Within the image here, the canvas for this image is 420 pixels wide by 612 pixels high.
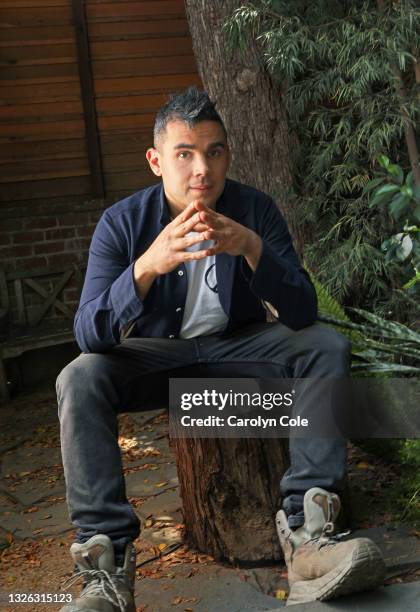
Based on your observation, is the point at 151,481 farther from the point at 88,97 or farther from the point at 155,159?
the point at 88,97

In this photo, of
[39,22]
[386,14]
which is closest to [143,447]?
[386,14]

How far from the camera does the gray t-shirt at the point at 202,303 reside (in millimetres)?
3150

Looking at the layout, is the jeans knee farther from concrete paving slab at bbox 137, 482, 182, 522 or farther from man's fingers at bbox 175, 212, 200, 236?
concrete paving slab at bbox 137, 482, 182, 522

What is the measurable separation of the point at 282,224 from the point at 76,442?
1120 millimetres

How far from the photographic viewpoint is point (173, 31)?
7.48 meters

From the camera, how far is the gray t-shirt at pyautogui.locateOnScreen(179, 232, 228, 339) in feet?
10.3

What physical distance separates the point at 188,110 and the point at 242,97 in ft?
7.43

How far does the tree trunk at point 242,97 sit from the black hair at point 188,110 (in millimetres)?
2120

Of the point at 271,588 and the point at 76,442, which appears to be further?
the point at 271,588

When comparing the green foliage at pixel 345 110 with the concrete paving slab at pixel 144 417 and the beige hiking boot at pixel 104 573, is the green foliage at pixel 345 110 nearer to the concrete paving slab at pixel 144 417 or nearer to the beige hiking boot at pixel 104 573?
the concrete paving slab at pixel 144 417

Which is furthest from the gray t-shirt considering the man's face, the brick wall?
the brick wall

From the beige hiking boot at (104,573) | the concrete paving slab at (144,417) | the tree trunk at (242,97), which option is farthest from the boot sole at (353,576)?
the concrete paving slab at (144,417)

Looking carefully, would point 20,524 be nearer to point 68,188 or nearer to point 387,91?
point 387,91

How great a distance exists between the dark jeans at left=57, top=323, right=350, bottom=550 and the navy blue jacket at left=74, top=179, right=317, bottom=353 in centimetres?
7
